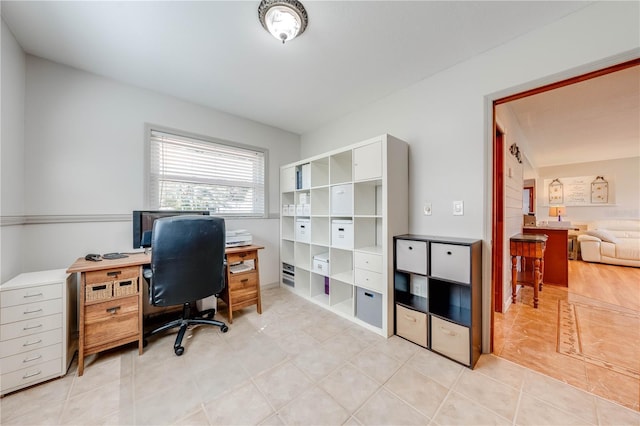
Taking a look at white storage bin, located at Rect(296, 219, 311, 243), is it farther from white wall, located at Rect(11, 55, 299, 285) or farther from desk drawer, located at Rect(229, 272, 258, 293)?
white wall, located at Rect(11, 55, 299, 285)

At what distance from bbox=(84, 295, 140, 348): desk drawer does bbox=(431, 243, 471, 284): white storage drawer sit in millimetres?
2432

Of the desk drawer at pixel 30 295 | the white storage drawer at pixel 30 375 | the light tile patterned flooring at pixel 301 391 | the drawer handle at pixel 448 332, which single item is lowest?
the light tile patterned flooring at pixel 301 391

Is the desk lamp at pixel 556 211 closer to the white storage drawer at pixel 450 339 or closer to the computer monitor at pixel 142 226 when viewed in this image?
the white storage drawer at pixel 450 339

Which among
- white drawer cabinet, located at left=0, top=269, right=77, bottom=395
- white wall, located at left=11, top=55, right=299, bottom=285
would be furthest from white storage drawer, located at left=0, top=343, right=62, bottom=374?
white wall, located at left=11, top=55, right=299, bottom=285

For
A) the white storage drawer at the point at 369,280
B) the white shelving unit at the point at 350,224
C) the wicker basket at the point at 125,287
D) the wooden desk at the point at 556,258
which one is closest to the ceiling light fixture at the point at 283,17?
the white shelving unit at the point at 350,224

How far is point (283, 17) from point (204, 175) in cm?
200

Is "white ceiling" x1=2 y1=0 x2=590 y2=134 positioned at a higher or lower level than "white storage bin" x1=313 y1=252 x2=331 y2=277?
higher

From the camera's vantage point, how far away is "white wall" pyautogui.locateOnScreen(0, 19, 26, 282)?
1.60 m

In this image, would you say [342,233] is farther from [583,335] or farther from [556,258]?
[556,258]

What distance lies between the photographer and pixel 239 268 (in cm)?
260

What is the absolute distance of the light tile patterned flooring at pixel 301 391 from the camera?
1296 mm

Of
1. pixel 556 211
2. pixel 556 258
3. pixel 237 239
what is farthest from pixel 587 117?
pixel 237 239

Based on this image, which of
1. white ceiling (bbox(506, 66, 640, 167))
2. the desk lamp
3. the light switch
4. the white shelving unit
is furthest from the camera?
the desk lamp

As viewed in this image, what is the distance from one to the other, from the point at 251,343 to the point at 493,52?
314cm
